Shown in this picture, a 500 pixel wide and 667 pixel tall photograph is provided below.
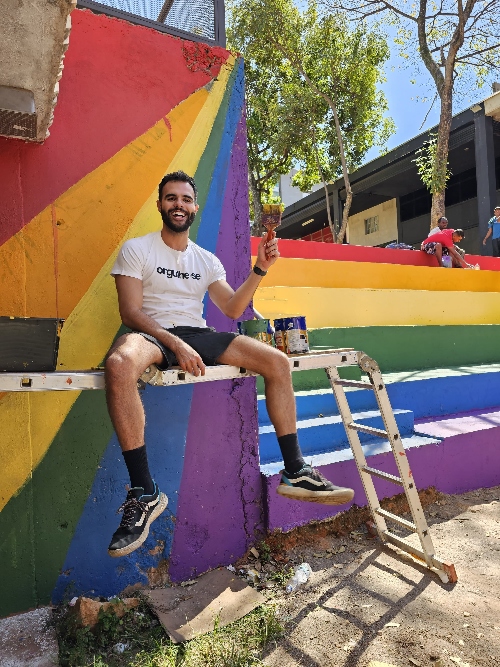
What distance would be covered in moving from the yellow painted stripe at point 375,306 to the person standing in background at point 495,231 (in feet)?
13.8

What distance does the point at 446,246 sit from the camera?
32.6 ft

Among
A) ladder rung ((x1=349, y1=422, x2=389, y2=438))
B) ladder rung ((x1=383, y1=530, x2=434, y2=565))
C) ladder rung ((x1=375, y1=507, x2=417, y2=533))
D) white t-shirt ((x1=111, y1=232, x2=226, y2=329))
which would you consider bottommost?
ladder rung ((x1=383, y1=530, x2=434, y2=565))

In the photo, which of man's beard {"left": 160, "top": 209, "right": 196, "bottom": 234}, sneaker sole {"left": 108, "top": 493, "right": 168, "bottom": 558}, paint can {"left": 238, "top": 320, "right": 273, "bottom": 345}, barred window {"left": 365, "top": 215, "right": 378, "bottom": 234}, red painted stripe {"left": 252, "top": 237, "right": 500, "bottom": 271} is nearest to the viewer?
sneaker sole {"left": 108, "top": 493, "right": 168, "bottom": 558}

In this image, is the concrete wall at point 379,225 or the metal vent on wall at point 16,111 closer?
the metal vent on wall at point 16,111

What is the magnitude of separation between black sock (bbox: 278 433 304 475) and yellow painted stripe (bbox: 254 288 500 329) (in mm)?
2539

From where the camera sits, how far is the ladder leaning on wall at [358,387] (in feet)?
6.30

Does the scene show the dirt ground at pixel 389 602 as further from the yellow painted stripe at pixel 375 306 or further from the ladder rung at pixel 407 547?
the yellow painted stripe at pixel 375 306

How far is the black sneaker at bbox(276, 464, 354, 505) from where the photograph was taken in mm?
2244

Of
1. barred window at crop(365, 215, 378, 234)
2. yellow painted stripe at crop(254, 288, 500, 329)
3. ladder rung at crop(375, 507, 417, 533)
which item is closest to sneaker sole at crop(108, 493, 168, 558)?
ladder rung at crop(375, 507, 417, 533)

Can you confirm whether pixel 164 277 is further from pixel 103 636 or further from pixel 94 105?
pixel 103 636

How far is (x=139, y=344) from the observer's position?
2.12 metres

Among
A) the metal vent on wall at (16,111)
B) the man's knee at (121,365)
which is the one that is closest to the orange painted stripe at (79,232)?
the metal vent on wall at (16,111)

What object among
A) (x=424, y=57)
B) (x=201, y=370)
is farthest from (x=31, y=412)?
(x=424, y=57)

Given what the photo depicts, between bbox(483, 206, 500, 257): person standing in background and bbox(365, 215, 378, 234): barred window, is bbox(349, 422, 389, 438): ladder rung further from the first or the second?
bbox(365, 215, 378, 234): barred window
